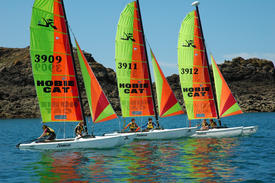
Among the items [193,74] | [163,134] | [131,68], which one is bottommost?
[163,134]

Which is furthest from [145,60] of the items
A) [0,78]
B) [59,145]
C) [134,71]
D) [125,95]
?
[0,78]

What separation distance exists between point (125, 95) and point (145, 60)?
3.84m

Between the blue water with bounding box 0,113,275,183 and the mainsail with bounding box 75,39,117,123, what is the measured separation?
253cm

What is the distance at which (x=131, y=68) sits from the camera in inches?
1292

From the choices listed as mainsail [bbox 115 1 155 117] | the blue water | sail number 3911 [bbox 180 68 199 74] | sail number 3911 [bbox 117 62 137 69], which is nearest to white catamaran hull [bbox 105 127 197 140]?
the blue water

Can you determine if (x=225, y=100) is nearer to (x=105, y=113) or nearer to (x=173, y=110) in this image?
(x=173, y=110)

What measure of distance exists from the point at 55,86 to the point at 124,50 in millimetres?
9065

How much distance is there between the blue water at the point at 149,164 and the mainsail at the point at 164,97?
645 centimetres

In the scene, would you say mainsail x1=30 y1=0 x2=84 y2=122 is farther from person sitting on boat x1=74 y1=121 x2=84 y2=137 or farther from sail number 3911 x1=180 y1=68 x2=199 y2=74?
sail number 3911 x1=180 y1=68 x2=199 y2=74

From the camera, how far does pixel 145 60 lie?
110 feet

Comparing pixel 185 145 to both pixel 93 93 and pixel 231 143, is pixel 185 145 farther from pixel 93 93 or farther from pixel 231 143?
pixel 93 93

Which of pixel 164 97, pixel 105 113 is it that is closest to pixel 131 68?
pixel 164 97

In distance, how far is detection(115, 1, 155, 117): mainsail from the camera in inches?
1276

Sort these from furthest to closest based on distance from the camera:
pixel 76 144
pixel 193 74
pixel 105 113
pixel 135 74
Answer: pixel 193 74, pixel 135 74, pixel 105 113, pixel 76 144
